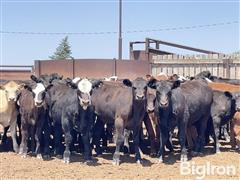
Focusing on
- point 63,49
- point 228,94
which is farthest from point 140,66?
point 63,49

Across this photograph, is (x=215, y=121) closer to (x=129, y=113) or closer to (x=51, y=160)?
(x=129, y=113)

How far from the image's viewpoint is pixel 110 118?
944 centimetres

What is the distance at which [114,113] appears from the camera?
9305mm

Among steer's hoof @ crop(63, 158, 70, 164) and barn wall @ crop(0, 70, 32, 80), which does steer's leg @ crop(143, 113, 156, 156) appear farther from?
barn wall @ crop(0, 70, 32, 80)

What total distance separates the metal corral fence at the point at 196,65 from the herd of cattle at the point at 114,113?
520cm

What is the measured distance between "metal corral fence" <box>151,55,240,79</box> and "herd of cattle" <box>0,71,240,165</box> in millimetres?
5204

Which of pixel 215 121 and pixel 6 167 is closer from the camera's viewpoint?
pixel 6 167

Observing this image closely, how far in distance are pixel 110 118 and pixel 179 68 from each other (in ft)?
25.1

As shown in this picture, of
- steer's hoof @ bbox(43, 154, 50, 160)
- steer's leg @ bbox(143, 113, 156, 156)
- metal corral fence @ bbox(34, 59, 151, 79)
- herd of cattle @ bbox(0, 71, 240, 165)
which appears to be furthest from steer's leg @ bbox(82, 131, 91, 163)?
metal corral fence @ bbox(34, 59, 151, 79)

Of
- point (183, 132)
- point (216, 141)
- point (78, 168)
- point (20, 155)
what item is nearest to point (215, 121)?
point (216, 141)

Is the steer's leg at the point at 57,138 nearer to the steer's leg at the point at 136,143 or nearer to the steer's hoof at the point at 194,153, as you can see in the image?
the steer's leg at the point at 136,143

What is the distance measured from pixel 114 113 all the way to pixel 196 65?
778 centimetres

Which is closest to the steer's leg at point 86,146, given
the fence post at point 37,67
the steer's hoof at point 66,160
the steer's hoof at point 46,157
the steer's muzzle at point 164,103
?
the steer's hoof at point 66,160

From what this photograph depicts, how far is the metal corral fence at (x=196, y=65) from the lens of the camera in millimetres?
15859
